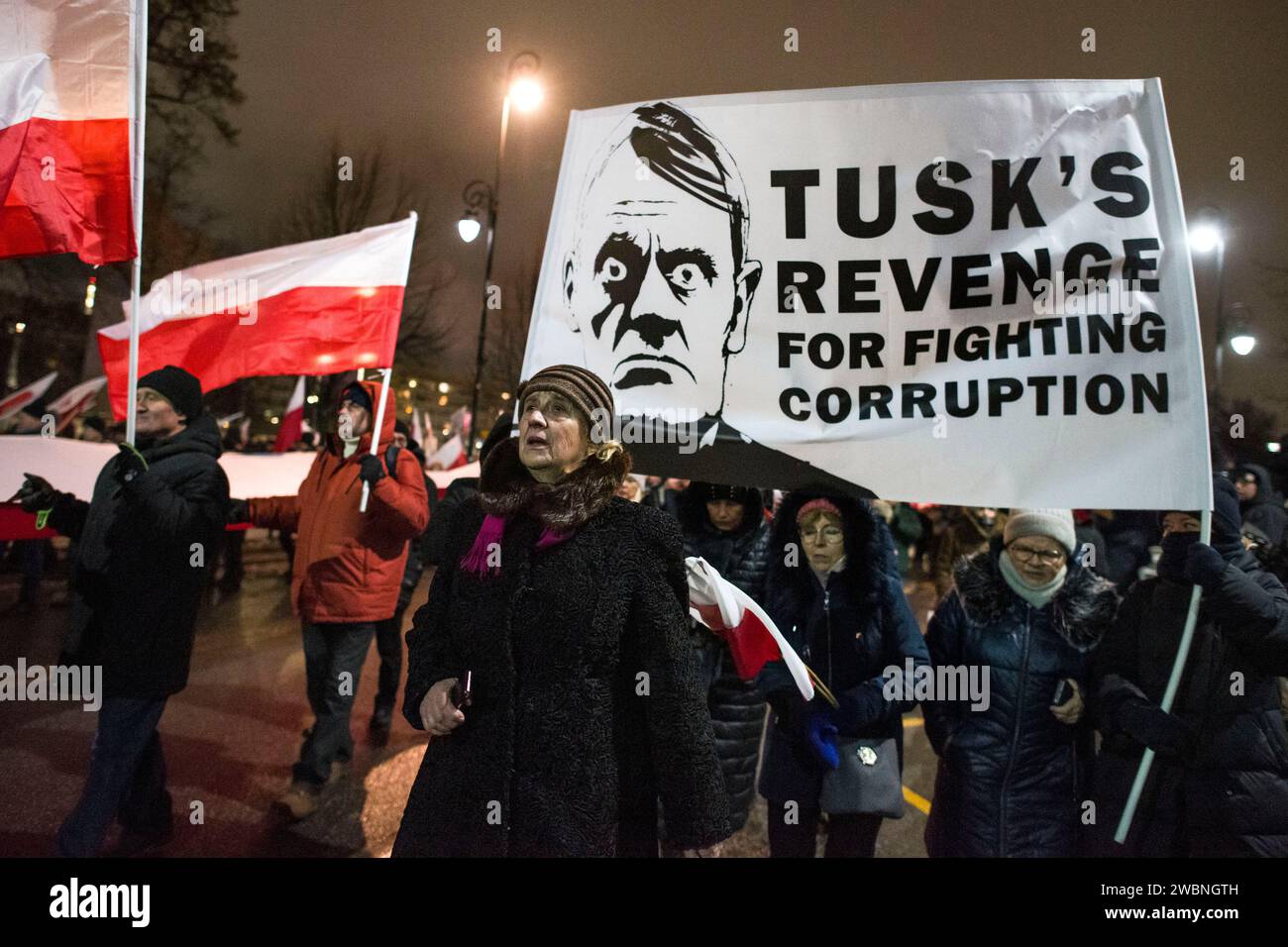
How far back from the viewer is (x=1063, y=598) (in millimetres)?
2635

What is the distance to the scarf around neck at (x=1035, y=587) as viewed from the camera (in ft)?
8.73

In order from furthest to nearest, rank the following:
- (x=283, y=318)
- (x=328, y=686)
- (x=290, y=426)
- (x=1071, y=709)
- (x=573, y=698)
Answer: (x=290, y=426) → (x=283, y=318) → (x=328, y=686) → (x=1071, y=709) → (x=573, y=698)

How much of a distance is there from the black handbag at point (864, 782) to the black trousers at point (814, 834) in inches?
3.1

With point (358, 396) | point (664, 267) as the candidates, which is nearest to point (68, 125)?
point (358, 396)

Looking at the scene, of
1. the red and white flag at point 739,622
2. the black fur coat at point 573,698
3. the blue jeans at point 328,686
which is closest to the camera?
the black fur coat at point 573,698

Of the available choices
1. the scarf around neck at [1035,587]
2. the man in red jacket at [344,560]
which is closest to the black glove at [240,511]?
the man in red jacket at [344,560]

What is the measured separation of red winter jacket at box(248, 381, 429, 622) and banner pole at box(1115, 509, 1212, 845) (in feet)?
10.8

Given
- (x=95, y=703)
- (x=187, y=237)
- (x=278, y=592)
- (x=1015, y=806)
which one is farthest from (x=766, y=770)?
(x=187, y=237)

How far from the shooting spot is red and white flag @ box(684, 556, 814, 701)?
7.73 ft

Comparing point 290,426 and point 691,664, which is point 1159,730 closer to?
point 691,664

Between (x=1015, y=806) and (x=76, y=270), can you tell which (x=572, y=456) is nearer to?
(x=1015, y=806)

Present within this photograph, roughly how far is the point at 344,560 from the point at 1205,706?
144 inches

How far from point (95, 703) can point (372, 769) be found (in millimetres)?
1656

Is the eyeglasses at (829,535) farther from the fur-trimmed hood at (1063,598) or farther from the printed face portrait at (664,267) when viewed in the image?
the printed face portrait at (664,267)
